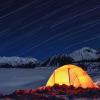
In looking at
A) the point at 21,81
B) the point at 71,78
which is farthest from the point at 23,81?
the point at 71,78

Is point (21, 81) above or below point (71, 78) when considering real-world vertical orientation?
above

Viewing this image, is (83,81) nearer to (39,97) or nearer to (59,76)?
(59,76)

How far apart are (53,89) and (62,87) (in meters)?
0.34

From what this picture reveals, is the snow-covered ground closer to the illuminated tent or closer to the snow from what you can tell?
the snow

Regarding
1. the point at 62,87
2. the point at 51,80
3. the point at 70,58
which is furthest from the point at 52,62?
the point at 62,87

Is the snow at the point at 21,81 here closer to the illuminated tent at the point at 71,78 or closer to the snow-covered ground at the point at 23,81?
the snow-covered ground at the point at 23,81

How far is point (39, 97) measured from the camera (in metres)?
9.45

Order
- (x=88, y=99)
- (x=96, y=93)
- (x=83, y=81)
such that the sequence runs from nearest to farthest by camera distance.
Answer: (x=88, y=99) → (x=96, y=93) → (x=83, y=81)

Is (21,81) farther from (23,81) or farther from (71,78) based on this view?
(71,78)

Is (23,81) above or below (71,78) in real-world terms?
above

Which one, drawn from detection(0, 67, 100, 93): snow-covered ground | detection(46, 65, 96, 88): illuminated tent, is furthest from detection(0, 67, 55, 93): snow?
detection(46, 65, 96, 88): illuminated tent

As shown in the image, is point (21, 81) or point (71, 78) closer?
point (71, 78)

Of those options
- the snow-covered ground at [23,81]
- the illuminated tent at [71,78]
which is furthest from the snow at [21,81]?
the illuminated tent at [71,78]

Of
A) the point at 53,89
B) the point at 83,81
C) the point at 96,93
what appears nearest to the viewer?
the point at 96,93
